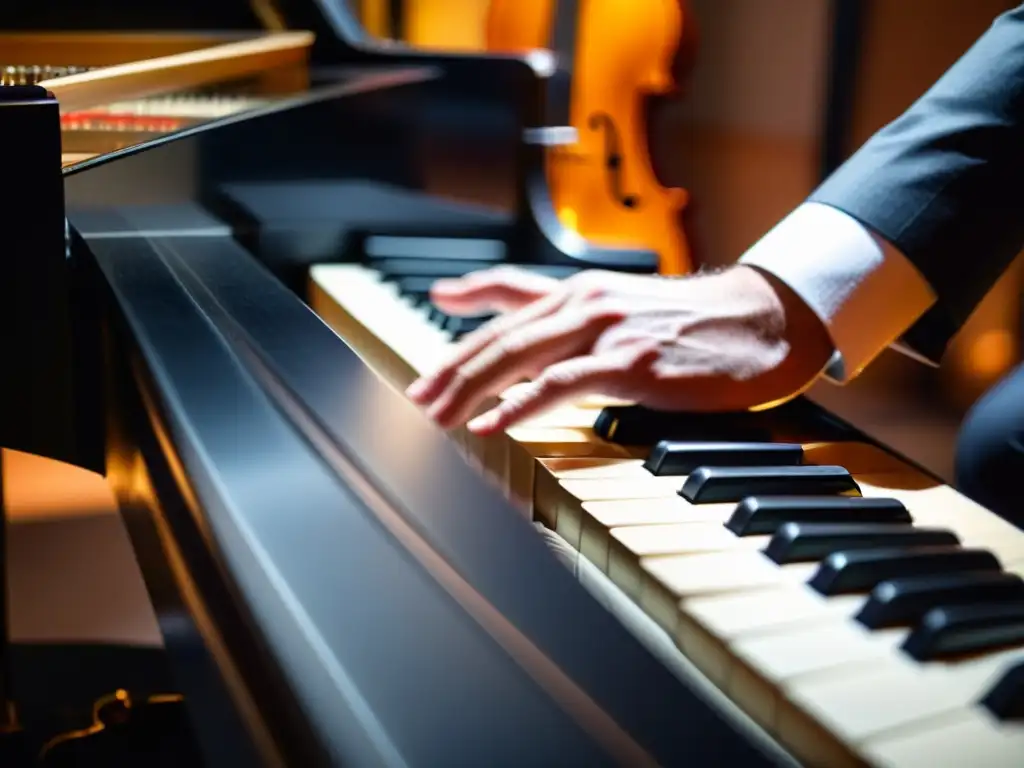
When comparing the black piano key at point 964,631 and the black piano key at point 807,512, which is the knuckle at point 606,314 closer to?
the black piano key at point 807,512

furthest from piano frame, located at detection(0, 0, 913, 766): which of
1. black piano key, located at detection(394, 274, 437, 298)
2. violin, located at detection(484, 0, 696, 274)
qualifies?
violin, located at detection(484, 0, 696, 274)

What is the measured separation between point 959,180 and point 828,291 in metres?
0.12

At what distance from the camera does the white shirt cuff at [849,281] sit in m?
0.83

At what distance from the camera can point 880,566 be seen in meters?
0.54

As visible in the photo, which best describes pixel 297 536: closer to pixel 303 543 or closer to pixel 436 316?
pixel 303 543

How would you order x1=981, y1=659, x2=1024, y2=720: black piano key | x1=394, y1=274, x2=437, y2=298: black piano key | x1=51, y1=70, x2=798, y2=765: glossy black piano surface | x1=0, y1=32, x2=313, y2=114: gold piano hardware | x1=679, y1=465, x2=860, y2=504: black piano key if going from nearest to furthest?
x1=51, y1=70, x2=798, y2=765: glossy black piano surface
x1=981, y1=659, x2=1024, y2=720: black piano key
x1=679, y1=465, x2=860, y2=504: black piano key
x1=0, y1=32, x2=313, y2=114: gold piano hardware
x1=394, y1=274, x2=437, y2=298: black piano key

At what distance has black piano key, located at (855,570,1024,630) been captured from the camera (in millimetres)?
500

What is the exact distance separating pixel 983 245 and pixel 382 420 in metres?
0.53

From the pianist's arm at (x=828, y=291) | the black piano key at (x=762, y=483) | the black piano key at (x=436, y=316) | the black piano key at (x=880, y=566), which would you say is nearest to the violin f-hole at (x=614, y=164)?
the black piano key at (x=436, y=316)

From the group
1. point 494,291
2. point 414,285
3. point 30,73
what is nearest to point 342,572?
point 494,291

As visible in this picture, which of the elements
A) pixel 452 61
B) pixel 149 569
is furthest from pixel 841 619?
pixel 452 61

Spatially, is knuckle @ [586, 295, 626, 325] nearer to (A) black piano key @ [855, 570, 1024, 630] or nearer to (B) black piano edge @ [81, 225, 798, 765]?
(B) black piano edge @ [81, 225, 798, 765]

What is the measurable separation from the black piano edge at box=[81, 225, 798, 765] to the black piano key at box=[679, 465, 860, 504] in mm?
204

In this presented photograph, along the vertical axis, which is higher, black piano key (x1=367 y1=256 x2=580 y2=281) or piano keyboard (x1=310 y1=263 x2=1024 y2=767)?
black piano key (x1=367 y1=256 x2=580 y2=281)
